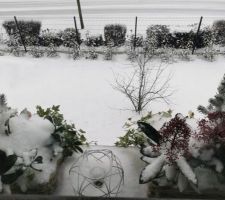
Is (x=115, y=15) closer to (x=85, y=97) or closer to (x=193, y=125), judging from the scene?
(x=85, y=97)

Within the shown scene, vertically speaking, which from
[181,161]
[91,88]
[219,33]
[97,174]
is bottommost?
[91,88]

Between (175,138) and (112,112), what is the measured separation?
7542 mm

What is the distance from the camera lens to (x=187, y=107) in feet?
38.7

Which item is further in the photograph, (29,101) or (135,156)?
(29,101)

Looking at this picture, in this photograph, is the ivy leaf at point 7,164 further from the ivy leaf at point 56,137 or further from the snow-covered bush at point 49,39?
the snow-covered bush at point 49,39

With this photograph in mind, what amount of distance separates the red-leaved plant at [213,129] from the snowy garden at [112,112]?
0.01 meters

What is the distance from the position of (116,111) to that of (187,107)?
7.27 feet

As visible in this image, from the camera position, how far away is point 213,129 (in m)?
4.17

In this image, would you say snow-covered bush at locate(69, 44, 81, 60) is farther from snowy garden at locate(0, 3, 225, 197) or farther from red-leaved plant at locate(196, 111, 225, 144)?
red-leaved plant at locate(196, 111, 225, 144)

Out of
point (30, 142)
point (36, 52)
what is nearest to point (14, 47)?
point (36, 52)

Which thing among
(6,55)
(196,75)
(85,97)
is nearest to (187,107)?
(196,75)

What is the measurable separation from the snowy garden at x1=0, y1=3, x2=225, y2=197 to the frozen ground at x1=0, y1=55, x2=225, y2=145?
33 millimetres

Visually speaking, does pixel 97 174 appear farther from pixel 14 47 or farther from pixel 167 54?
pixel 14 47

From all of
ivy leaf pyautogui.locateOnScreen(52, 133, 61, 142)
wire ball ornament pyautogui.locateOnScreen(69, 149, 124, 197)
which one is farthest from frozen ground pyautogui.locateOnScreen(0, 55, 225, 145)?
ivy leaf pyautogui.locateOnScreen(52, 133, 61, 142)
